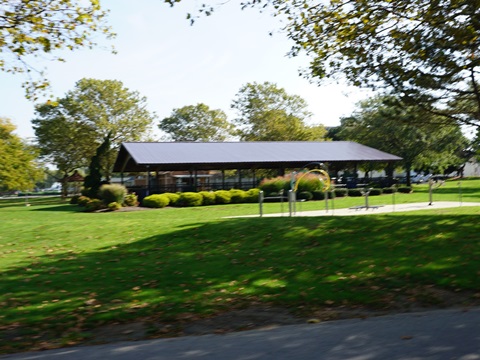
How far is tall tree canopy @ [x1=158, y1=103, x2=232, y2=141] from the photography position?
74750 mm

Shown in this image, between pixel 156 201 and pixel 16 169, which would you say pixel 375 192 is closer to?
pixel 156 201

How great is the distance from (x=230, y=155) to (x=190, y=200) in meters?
10.1

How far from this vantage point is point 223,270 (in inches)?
391

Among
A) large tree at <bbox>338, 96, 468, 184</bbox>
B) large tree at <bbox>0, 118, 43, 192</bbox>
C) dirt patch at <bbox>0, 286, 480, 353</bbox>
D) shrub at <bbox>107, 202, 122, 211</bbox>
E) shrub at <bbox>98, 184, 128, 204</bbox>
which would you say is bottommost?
dirt patch at <bbox>0, 286, 480, 353</bbox>

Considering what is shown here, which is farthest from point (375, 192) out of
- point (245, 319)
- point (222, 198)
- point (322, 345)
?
point (322, 345)

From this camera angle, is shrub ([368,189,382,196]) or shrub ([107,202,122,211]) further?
shrub ([368,189,382,196])

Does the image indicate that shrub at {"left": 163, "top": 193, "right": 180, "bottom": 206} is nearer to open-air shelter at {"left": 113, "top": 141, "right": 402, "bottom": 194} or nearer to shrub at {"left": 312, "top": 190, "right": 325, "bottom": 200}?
open-air shelter at {"left": 113, "top": 141, "right": 402, "bottom": 194}

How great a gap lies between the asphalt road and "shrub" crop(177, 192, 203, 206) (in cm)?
2822

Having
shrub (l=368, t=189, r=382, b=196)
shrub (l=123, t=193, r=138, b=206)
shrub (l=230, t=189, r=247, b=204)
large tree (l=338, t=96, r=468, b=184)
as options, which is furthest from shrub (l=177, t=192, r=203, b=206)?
large tree (l=338, t=96, r=468, b=184)

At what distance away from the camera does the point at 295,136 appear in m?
66.9

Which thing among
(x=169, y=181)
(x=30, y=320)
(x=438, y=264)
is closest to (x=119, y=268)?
(x=30, y=320)

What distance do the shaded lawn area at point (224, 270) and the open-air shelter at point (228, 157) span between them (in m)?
25.8

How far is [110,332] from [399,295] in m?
4.34

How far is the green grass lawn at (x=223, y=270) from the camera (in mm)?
7551
